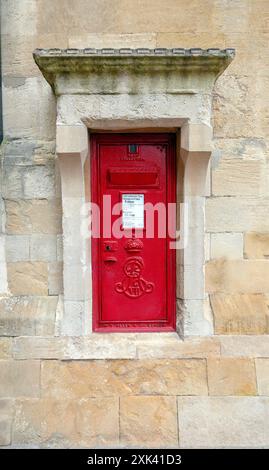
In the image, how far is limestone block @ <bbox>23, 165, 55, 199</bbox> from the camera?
114 inches

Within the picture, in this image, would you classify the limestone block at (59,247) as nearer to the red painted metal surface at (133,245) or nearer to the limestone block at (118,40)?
Result: the red painted metal surface at (133,245)

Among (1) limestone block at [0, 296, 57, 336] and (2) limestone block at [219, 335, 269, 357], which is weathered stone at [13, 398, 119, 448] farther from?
(2) limestone block at [219, 335, 269, 357]

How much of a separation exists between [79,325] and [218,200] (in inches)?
57.7

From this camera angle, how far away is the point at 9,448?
2.70 m

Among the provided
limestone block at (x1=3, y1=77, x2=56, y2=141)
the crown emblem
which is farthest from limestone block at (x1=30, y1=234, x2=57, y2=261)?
limestone block at (x1=3, y1=77, x2=56, y2=141)

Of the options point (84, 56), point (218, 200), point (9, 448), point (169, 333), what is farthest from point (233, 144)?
point (9, 448)

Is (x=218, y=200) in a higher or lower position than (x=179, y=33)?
lower

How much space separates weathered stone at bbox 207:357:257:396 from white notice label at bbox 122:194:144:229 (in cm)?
119

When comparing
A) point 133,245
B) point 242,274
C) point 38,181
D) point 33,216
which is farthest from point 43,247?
point 242,274

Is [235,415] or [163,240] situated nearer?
[235,415]

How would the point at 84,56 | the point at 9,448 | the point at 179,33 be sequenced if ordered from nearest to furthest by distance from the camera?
1. the point at 84,56
2. the point at 9,448
3. the point at 179,33

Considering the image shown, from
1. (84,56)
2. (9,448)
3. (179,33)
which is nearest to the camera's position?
(84,56)

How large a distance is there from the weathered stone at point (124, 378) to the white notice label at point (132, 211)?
1061mm

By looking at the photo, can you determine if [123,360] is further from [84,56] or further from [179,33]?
[179,33]
